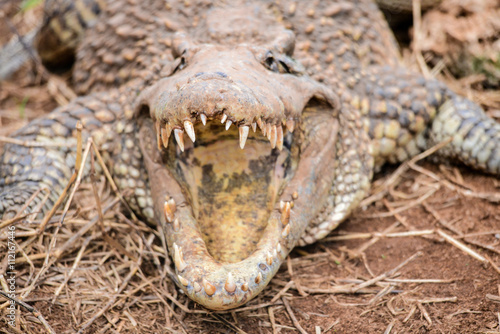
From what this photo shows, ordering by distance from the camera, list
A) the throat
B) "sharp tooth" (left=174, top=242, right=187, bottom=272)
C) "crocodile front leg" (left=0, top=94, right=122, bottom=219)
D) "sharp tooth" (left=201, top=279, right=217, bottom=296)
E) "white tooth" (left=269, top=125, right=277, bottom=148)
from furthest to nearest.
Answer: "crocodile front leg" (left=0, top=94, right=122, bottom=219), the throat, "white tooth" (left=269, top=125, right=277, bottom=148), "sharp tooth" (left=174, top=242, right=187, bottom=272), "sharp tooth" (left=201, top=279, right=217, bottom=296)

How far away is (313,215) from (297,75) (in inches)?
30.1

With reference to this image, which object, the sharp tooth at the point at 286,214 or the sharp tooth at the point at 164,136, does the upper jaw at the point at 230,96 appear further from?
the sharp tooth at the point at 286,214

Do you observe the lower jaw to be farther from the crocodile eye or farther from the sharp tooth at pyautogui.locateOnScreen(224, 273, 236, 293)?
the crocodile eye

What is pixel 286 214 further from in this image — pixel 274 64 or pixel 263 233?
pixel 274 64

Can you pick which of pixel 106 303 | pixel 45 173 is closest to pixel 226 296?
pixel 106 303

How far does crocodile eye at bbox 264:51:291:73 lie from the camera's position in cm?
255

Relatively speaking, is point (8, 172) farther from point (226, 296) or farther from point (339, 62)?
point (339, 62)

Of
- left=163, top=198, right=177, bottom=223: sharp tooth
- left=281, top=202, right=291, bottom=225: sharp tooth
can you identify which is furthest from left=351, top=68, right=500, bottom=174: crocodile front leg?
left=163, top=198, right=177, bottom=223: sharp tooth

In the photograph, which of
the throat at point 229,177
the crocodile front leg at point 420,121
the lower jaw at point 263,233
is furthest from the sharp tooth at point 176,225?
the crocodile front leg at point 420,121

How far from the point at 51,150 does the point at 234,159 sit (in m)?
1.29

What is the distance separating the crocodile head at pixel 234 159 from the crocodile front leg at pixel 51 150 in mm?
566

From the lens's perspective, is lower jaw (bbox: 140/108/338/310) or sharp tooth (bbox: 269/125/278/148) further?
sharp tooth (bbox: 269/125/278/148)

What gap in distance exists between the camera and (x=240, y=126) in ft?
6.51

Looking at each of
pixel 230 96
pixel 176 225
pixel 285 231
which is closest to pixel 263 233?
pixel 285 231
